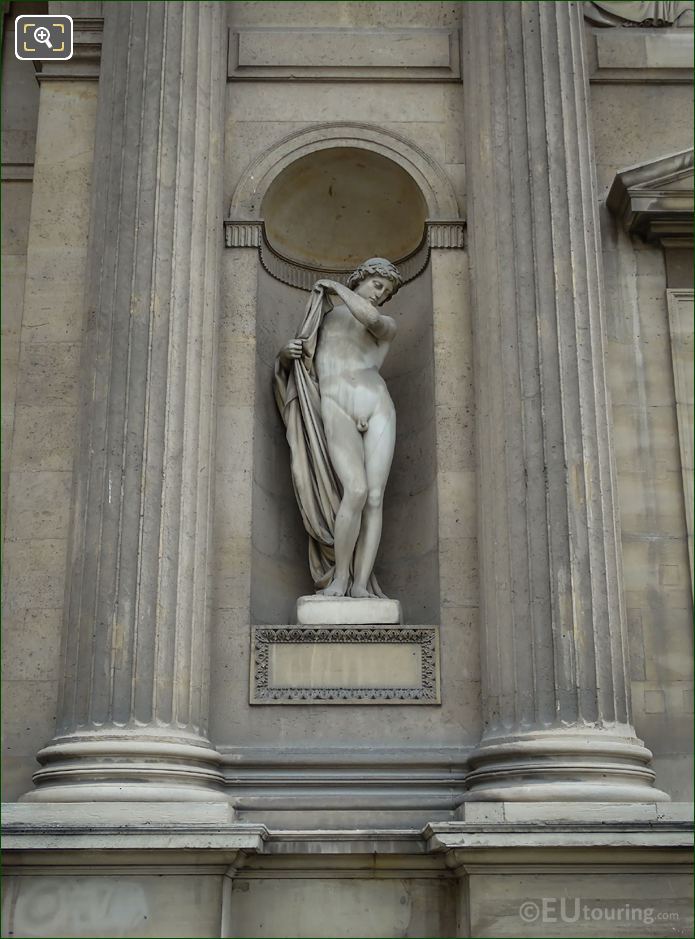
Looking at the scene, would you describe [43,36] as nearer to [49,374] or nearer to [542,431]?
[49,374]

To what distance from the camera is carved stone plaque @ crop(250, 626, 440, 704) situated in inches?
375

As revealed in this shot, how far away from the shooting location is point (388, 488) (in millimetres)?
10984

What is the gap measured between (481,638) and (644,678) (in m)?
1.38

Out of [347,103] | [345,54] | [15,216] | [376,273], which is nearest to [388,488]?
[376,273]

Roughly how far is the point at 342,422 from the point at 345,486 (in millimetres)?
571

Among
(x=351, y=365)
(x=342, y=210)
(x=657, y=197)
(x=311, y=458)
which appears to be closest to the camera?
(x=311, y=458)

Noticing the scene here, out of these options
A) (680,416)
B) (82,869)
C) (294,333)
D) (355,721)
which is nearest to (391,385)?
(294,333)

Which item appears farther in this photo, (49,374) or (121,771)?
(49,374)

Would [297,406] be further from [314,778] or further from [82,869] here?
[82,869]

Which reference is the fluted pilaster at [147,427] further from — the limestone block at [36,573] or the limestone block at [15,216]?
the limestone block at [15,216]

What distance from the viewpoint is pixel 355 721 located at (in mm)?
9484

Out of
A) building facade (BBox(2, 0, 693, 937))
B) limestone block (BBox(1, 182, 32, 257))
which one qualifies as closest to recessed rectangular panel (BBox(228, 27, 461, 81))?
building facade (BBox(2, 0, 693, 937))

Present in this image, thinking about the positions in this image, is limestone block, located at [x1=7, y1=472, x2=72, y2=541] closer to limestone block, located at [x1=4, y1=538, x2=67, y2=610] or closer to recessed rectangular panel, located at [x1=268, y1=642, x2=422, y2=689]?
limestone block, located at [x1=4, y1=538, x2=67, y2=610]

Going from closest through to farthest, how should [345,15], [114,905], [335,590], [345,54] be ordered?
[114,905] → [335,590] → [345,54] → [345,15]
